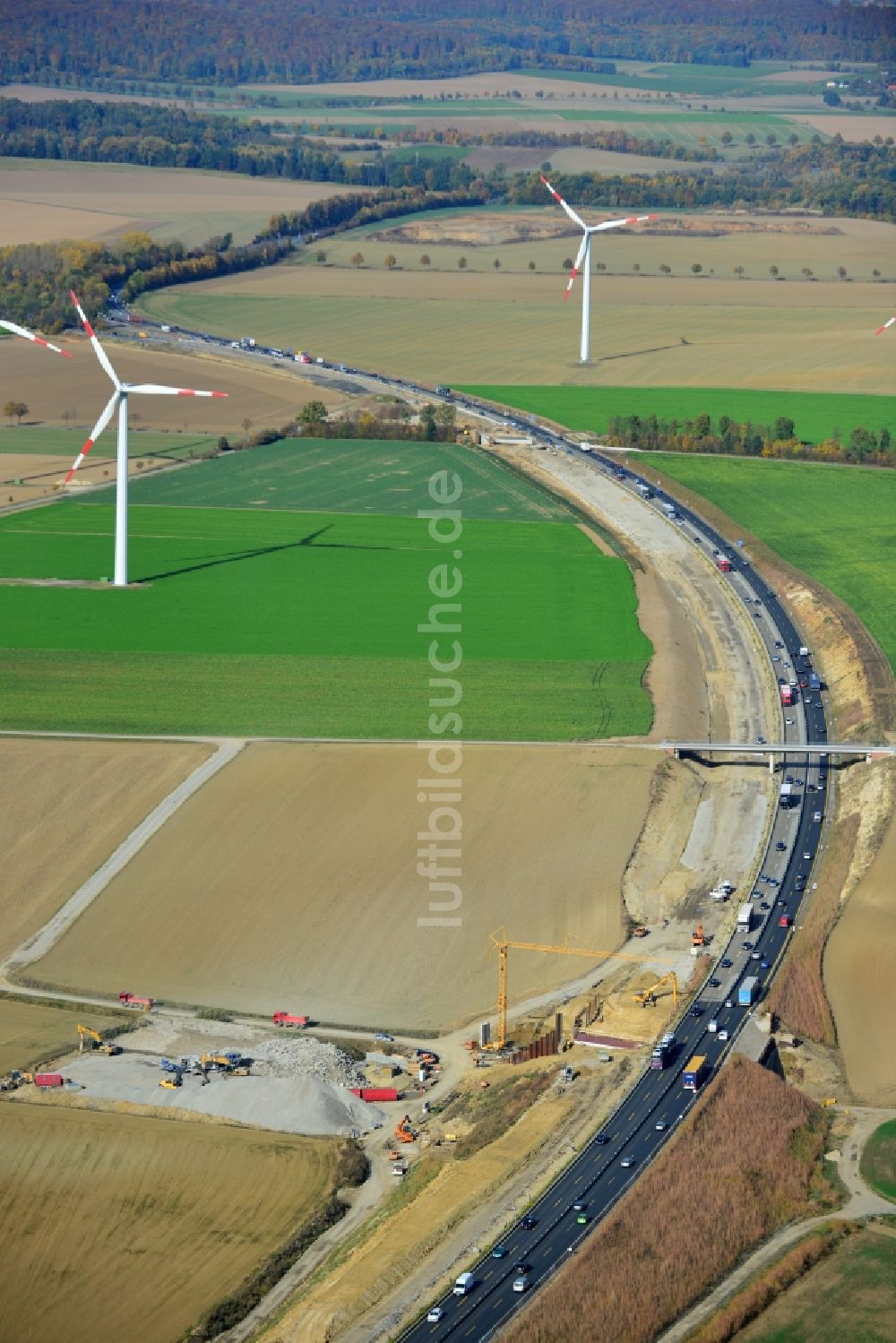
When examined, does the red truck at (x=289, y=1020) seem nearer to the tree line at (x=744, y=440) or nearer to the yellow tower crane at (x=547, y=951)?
the yellow tower crane at (x=547, y=951)

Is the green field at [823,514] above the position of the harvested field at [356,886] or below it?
above

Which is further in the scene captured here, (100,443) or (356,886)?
(100,443)

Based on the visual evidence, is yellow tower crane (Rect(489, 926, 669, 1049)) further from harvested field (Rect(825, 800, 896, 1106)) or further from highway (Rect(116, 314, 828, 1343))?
harvested field (Rect(825, 800, 896, 1106))

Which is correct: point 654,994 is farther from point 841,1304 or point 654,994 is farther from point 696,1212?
point 841,1304

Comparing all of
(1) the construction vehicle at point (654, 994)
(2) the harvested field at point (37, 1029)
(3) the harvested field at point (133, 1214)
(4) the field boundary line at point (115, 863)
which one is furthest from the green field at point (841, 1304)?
(4) the field boundary line at point (115, 863)

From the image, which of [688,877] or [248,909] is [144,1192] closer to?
[248,909]

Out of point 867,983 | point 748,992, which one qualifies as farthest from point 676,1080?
point 867,983

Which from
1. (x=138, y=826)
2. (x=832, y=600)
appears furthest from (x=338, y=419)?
(x=138, y=826)
